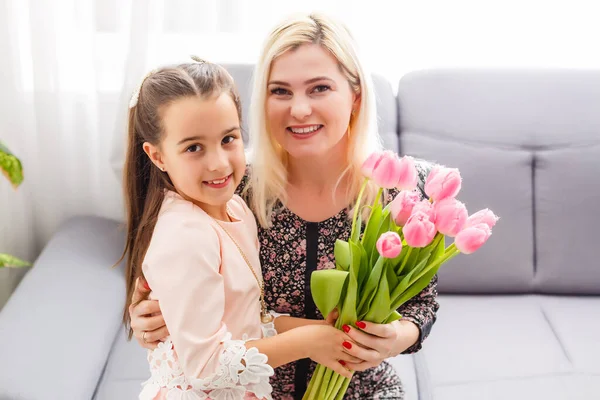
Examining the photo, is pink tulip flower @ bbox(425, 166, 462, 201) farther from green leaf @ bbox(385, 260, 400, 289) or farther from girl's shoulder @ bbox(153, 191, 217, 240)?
girl's shoulder @ bbox(153, 191, 217, 240)

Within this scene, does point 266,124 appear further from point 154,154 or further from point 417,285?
point 417,285

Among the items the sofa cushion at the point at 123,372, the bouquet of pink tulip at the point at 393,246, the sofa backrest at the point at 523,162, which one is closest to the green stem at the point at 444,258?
the bouquet of pink tulip at the point at 393,246

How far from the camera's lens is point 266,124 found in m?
1.32

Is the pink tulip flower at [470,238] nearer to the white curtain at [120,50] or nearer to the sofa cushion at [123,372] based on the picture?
the sofa cushion at [123,372]

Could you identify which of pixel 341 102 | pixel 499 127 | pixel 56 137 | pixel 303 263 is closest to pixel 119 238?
pixel 56 137

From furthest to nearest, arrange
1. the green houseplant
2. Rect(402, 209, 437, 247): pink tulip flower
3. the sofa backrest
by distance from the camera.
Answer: the sofa backrest
Rect(402, 209, 437, 247): pink tulip flower
the green houseplant

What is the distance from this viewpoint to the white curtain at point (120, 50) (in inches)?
79.1

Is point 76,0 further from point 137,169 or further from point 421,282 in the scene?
point 421,282

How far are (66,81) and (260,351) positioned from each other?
1.32 m

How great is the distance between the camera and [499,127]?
6.46 feet

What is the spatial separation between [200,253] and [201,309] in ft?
0.27

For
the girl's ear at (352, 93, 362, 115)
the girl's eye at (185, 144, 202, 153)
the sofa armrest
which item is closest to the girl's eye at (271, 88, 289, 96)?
the girl's ear at (352, 93, 362, 115)

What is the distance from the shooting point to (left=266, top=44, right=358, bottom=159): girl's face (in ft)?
4.09

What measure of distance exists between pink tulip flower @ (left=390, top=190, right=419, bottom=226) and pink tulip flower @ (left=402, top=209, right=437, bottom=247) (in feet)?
0.19
